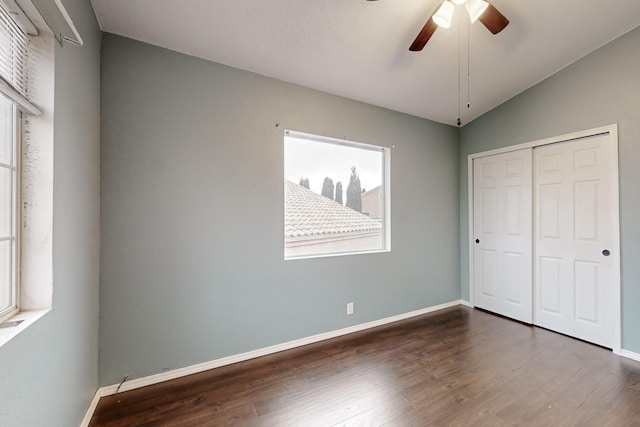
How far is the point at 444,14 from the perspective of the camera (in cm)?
172

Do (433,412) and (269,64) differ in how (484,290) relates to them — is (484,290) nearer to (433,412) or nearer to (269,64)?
(433,412)

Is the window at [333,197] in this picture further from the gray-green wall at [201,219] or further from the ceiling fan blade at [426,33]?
the ceiling fan blade at [426,33]

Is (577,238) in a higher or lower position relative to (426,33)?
lower

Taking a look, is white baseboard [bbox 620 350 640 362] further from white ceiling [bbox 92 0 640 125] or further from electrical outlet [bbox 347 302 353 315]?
white ceiling [bbox 92 0 640 125]

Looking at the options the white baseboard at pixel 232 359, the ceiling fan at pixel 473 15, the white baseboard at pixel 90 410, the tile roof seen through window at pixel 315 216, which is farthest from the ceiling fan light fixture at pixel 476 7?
the white baseboard at pixel 90 410

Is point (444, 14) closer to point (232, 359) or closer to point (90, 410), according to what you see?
point (232, 359)

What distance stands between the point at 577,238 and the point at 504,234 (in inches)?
27.7

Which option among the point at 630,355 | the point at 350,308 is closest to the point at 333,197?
the point at 350,308

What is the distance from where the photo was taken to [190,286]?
7.13ft

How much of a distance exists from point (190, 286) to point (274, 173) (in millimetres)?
1199

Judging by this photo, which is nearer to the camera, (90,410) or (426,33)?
(90,410)

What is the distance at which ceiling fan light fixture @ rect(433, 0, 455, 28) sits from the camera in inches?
66.1

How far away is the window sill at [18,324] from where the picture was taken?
0.95 metres

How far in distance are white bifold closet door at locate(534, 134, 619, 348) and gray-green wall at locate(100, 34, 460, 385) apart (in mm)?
2032
